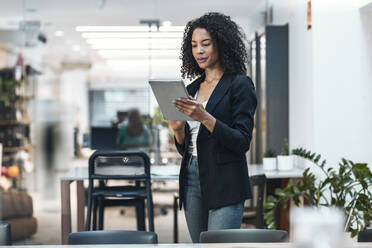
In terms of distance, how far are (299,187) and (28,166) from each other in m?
3.69

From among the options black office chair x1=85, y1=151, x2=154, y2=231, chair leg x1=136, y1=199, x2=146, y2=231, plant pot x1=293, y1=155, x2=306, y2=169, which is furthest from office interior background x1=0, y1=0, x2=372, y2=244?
black office chair x1=85, y1=151, x2=154, y2=231

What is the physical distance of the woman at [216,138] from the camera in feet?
7.47

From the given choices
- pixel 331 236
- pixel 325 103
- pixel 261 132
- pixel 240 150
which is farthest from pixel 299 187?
pixel 261 132

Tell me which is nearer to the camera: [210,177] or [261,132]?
[210,177]

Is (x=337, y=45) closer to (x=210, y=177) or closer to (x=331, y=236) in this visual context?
(x=210, y=177)

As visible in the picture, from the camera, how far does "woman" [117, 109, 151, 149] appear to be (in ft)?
16.5

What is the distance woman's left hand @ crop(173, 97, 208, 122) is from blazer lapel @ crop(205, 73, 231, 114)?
6.0 inches

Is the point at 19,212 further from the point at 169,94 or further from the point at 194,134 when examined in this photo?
the point at 169,94

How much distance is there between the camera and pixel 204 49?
7.66 feet

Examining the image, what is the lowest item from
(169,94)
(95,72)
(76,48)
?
(169,94)

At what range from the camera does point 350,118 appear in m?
4.20

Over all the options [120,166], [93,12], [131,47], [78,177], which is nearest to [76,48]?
[93,12]

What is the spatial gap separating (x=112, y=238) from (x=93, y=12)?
3.57 metres

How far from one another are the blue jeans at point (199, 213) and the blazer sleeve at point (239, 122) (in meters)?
0.21
